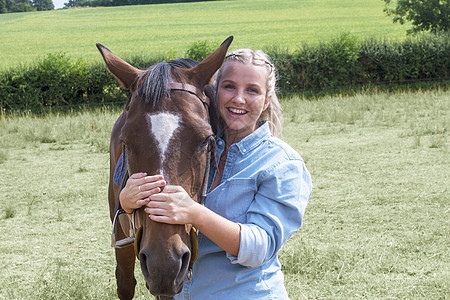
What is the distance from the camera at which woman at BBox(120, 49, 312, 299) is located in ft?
5.58

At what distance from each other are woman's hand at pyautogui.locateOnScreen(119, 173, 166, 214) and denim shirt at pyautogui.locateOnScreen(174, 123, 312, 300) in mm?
337

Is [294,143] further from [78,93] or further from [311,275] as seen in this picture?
Result: [78,93]

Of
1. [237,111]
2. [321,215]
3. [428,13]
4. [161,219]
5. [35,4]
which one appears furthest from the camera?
[35,4]

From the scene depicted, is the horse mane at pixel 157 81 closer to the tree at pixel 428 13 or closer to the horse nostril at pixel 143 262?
the horse nostril at pixel 143 262

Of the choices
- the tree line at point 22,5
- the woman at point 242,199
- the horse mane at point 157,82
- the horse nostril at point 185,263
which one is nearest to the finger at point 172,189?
the woman at point 242,199

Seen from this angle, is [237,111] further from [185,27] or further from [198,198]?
[185,27]

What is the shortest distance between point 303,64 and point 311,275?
16119 millimetres

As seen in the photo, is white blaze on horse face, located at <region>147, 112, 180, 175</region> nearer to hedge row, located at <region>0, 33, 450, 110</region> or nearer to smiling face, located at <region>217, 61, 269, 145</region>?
smiling face, located at <region>217, 61, 269, 145</region>

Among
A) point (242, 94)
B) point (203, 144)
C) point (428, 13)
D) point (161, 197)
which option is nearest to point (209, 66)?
point (242, 94)

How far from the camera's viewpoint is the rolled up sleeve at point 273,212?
177 cm

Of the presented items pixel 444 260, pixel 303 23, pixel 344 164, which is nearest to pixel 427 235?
pixel 444 260

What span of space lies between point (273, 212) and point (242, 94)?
1.70ft

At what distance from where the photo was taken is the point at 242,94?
78.7 inches

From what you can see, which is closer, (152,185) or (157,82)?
(152,185)
